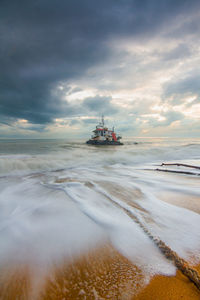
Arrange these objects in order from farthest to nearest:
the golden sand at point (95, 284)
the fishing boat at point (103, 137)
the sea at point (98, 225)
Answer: the fishing boat at point (103, 137) → the sea at point (98, 225) → the golden sand at point (95, 284)

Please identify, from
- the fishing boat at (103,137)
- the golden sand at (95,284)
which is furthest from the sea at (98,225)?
the fishing boat at (103,137)

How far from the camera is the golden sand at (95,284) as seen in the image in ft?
3.91

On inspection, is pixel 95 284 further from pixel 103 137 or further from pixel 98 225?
pixel 103 137

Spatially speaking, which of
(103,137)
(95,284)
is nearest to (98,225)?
(95,284)

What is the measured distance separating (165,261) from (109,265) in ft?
2.22

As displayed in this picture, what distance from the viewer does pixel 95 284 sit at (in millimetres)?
1312

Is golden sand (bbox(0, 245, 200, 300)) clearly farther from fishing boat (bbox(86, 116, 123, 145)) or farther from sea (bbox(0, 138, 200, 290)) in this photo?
fishing boat (bbox(86, 116, 123, 145))

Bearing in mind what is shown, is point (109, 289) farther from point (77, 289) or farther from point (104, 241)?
point (104, 241)

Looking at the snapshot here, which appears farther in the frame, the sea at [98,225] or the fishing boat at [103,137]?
the fishing boat at [103,137]

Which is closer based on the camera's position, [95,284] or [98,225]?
[95,284]

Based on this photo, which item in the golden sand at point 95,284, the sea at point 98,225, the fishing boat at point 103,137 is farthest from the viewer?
the fishing boat at point 103,137

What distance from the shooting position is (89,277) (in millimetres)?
1406

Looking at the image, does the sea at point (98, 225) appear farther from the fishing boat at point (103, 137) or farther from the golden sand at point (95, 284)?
the fishing boat at point (103, 137)

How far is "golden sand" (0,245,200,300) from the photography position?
46.9 inches
